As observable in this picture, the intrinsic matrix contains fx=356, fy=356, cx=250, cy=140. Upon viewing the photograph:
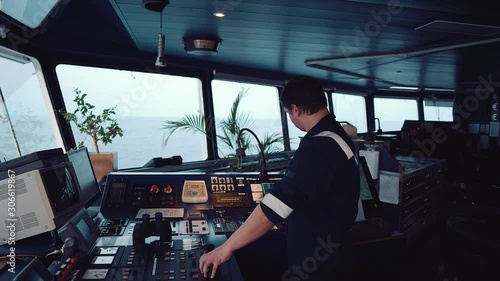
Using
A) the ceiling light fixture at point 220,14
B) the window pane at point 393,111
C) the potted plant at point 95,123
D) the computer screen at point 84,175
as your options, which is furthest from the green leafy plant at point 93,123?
the window pane at point 393,111

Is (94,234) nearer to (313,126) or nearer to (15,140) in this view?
(313,126)

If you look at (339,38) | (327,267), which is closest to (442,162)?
(339,38)

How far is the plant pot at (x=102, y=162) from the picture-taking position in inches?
123

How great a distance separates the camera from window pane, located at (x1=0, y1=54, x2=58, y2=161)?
317 cm

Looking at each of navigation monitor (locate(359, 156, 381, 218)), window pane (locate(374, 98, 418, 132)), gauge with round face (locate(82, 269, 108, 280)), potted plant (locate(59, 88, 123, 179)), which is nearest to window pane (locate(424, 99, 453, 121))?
window pane (locate(374, 98, 418, 132))

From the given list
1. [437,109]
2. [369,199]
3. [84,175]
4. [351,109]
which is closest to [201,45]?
[84,175]

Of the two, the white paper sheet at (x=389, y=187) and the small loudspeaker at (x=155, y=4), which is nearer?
the small loudspeaker at (x=155, y=4)

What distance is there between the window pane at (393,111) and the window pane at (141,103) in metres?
6.52

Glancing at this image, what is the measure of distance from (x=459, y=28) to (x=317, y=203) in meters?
2.87

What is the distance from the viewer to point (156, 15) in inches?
118

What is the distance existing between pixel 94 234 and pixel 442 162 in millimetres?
5012

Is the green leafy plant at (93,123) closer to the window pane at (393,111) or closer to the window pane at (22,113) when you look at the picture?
the window pane at (22,113)

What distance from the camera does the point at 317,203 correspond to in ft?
5.00

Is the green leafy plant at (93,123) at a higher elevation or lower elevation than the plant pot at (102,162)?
higher
